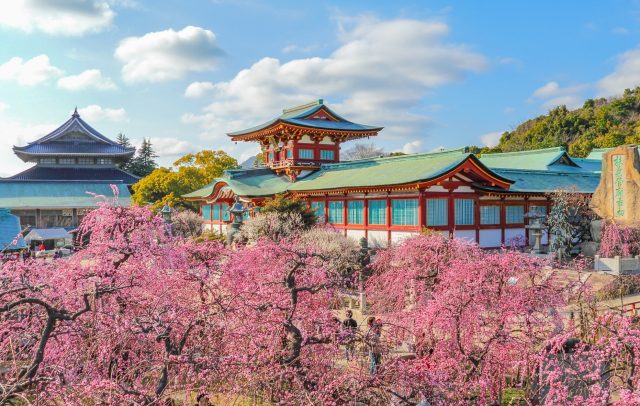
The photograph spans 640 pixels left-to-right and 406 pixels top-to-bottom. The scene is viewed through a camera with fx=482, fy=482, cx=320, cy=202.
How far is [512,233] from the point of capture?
2225 centimetres

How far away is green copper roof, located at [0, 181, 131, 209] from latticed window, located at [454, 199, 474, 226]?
26.0m

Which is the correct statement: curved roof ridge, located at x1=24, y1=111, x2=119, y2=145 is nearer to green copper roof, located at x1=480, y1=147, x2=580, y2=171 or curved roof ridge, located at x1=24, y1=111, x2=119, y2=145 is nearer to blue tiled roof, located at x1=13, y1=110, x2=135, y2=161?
blue tiled roof, located at x1=13, y1=110, x2=135, y2=161

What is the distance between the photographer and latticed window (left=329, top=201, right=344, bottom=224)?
→ 23.6m

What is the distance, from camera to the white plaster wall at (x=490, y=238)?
2133 cm

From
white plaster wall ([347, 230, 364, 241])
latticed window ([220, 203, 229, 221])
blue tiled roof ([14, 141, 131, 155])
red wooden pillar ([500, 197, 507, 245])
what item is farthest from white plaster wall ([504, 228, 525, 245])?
blue tiled roof ([14, 141, 131, 155])

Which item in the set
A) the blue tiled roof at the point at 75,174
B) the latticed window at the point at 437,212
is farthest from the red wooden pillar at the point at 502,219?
the blue tiled roof at the point at 75,174

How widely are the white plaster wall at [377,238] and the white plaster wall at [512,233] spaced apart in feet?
18.8

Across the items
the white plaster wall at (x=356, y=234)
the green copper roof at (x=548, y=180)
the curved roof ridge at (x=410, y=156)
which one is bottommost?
the white plaster wall at (x=356, y=234)

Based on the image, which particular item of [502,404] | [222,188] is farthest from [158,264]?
[222,188]

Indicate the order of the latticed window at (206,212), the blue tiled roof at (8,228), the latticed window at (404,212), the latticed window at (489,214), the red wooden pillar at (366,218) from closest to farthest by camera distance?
the blue tiled roof at (8,228) → the latticed window at (404,212) → the latticed window at (489,214) → the red wooden pillar at (366,218) → the latticed window at (206,212)

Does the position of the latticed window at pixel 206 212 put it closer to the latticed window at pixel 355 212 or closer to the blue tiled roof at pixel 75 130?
the latticed window at pixel 355 212

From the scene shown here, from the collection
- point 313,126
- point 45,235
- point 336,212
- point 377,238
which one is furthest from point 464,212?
point 45,235

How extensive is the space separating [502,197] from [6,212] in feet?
62.4

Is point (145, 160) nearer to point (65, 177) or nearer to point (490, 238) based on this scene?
point (65, 177)
